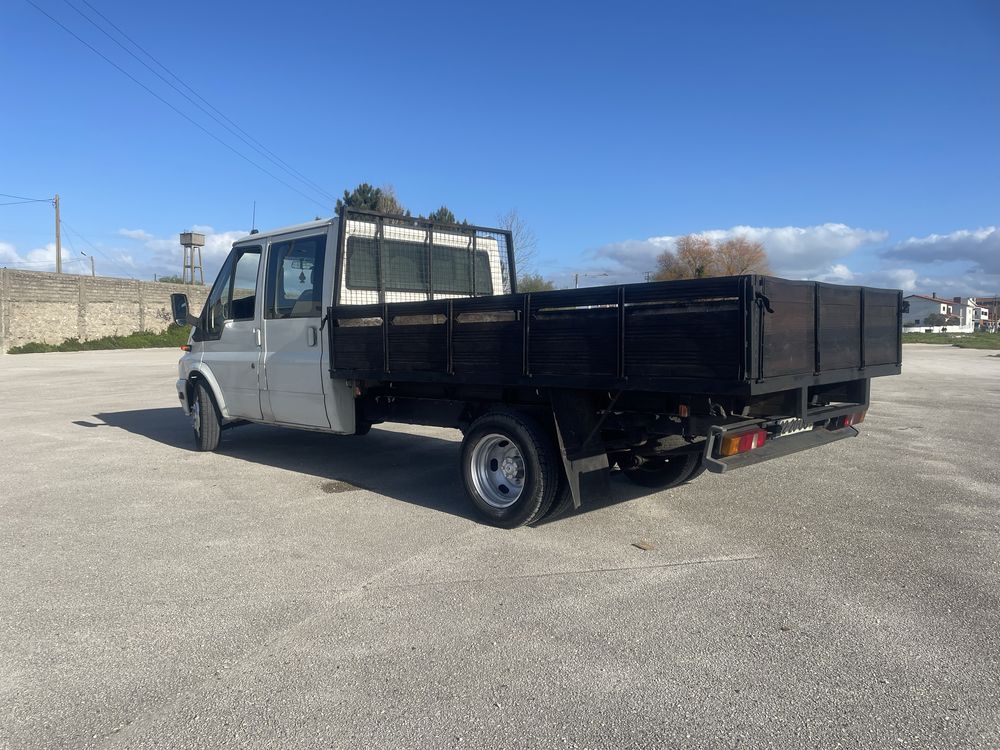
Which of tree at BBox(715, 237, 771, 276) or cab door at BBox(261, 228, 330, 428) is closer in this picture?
cab door at BBox(261, 228, 330, 428)

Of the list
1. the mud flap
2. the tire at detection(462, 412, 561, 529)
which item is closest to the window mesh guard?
the tire at detection(462, 412, 561, 529)

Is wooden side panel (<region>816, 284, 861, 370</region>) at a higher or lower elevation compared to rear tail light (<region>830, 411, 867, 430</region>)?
higher

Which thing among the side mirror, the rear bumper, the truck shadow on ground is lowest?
the truck shadow on ground

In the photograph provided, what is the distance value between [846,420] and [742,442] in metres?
1.62

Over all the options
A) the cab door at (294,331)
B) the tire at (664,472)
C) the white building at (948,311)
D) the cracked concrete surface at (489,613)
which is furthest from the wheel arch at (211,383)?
the white building at (948,311)

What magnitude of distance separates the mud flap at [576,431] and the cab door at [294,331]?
2895 millimetres

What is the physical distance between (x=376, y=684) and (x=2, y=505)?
4.99m

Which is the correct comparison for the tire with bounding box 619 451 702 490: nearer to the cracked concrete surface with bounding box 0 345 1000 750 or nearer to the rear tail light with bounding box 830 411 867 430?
the cracked concrete surface with bounding box 0 345 1000 750

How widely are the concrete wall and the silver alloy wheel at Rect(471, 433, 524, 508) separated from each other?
121ft

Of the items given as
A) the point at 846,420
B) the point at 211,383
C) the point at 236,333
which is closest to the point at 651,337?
the point at 846,420

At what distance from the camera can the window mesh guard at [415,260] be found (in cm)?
711

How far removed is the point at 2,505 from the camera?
21.2 ft

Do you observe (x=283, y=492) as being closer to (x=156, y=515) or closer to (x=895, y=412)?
(x=156, y=515)

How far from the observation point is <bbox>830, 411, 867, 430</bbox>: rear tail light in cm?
568
